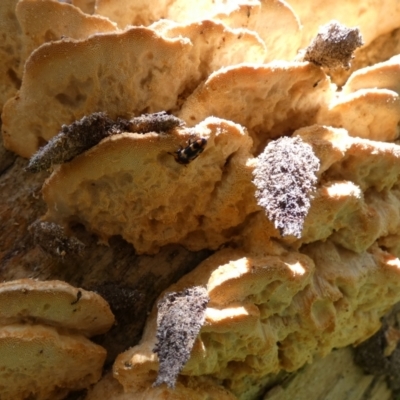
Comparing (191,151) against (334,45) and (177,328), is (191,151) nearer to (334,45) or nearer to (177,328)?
(177,328)

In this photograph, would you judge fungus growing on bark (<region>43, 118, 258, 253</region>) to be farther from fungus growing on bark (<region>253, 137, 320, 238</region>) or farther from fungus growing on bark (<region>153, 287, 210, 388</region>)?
fungus growing on bark (<region>153, 287, 210, 388</region>)

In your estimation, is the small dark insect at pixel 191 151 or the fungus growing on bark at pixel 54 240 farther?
the fungus growing on bark at pixel 54 240

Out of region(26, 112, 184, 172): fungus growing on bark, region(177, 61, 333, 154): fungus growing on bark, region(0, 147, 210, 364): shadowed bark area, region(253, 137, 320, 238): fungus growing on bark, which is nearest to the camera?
region(253, 137, 320, 238): fungus growing on bark

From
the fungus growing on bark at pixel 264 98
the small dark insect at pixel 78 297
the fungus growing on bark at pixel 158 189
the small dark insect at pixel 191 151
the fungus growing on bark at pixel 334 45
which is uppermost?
the fungus growing on bark at pixel 334 45

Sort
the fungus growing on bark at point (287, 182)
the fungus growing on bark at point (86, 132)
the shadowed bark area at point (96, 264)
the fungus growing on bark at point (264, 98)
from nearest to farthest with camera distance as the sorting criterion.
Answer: the fungus growing on bark at point (287, 182)
the fungus growing on bark at point (86, 132)
the fungus growing on bark at point (264, 98)
the shadowed bark area at point (96, 264)

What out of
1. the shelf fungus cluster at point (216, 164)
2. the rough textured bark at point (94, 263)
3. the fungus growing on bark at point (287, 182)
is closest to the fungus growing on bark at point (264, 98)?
the shelf fungus cluster at point (216, 164)

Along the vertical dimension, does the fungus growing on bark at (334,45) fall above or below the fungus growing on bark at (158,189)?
above

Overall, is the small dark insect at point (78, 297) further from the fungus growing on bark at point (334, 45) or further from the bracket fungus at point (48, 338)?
the fungus growing on bark at point (334, 45)

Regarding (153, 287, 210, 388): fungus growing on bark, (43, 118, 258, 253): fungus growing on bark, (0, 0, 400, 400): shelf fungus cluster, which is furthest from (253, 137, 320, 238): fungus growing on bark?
(153, 287, 210, 388): fungus growing on bark
